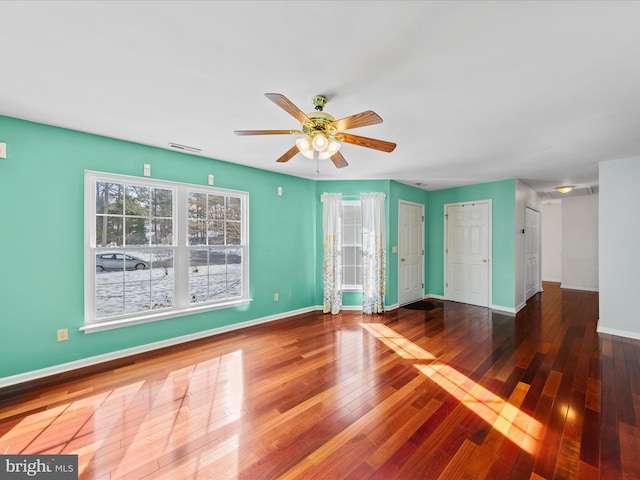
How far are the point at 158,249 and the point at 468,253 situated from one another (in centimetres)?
551

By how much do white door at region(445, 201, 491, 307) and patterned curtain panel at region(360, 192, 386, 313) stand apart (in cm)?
192

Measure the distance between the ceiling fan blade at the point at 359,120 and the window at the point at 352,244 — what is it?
2.87 meters

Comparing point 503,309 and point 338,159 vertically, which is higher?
point 338,159

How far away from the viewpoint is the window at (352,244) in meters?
4.84

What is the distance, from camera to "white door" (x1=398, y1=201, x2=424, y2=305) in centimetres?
519

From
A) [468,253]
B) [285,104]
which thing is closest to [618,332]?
[468,253]

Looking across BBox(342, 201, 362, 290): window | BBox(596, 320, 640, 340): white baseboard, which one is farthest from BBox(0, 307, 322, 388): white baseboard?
BBox(596, 320, 640, 340): white baseboard

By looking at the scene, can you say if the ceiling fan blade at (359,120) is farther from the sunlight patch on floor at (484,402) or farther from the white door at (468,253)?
the white door at (468,253)

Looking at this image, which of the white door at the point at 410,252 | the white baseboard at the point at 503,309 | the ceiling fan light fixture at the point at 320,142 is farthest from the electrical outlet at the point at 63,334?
the white baseboard at the point at 503,309

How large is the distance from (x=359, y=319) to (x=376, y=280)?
2.51 feet

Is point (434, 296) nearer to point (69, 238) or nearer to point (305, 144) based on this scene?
point (305, 144)

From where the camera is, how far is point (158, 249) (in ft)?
10.7

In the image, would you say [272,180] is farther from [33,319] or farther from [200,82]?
[33,319]
